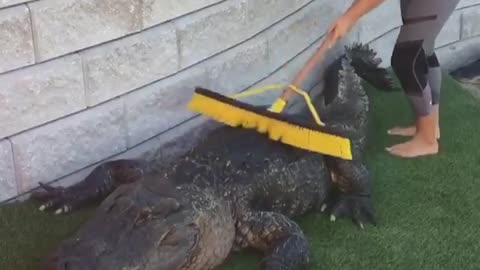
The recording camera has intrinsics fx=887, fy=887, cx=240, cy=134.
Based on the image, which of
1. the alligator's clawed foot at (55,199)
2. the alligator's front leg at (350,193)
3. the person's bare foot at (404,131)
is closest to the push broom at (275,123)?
the alligator's front leg at (350,193)

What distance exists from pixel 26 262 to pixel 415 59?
171cm

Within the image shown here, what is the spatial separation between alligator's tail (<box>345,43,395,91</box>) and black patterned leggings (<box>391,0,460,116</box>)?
1.37 ft

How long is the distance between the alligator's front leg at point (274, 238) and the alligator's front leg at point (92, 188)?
0.41m

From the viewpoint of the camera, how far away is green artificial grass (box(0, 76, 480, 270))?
273 centimetres

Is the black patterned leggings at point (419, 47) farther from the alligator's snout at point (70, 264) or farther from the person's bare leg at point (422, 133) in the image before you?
the alligator's snout at point (70, 264)

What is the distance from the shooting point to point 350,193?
10.4 ft

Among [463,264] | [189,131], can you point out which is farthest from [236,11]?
[463,264]

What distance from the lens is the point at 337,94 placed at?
3672 mm

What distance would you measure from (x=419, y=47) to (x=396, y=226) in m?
0.82

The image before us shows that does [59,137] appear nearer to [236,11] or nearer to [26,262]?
[26,262]

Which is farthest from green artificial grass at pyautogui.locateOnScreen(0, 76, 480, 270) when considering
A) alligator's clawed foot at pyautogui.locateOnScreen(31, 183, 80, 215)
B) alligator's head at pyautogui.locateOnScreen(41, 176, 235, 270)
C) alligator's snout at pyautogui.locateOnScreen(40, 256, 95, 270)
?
alligator's snout at pyautogui.locateOnScreen(40, 256, 95, 270)

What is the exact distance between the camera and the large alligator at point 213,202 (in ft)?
7.77

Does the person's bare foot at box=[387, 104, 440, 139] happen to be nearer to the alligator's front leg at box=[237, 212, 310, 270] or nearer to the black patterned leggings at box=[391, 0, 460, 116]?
the black patterned leggings at box=[391, 0, 460, 116]

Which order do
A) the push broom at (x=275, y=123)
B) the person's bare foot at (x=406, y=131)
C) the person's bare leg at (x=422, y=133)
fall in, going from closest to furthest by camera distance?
the push broom at (x=275, y=123)
the person's bare leg at (x=422, y=133)
the person's bare foot at (x=406, y=131)
